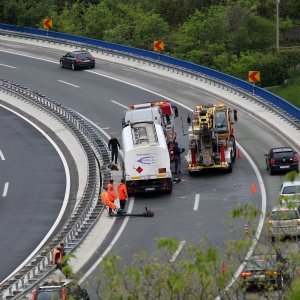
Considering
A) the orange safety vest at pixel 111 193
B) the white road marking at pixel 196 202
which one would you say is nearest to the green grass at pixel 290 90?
the white road marking at pixel 196 202

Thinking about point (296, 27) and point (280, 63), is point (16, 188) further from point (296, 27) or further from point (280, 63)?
point (296, 27)

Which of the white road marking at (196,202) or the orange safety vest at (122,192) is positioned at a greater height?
the orange safety vest at (122,192)

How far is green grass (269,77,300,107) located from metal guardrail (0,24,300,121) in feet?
37.0

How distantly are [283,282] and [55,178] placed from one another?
30320 millimetres

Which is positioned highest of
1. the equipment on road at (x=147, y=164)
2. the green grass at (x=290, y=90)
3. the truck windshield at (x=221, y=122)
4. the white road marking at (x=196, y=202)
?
the green grass at (x=290, y=90)

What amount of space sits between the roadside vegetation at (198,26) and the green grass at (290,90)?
2.99 feet

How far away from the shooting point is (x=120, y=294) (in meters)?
20.5

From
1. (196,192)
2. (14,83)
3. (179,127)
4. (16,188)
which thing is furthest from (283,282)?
(14,83)

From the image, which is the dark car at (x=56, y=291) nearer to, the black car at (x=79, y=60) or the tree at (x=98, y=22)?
the black car at (x=79, y=60)

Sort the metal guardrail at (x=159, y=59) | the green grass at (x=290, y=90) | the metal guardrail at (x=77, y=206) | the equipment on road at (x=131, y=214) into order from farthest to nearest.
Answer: the green grass at (x=290, y=90) < the metal guardrail at (x=159, y=59) < the equipment on road at (x=131, y=214) < the metal guardrail at (x=77, y=206)

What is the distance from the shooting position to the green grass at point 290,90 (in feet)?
269

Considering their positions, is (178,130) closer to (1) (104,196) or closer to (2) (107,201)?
(1) (104,196)

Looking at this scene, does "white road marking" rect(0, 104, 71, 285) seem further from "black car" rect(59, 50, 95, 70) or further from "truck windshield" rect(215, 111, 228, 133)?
"black car" rect(59, 50, 95, 70)

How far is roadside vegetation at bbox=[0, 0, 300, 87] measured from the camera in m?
90.3
